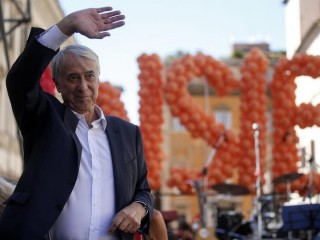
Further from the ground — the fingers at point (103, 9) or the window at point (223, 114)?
the fingers at point (103, 9)

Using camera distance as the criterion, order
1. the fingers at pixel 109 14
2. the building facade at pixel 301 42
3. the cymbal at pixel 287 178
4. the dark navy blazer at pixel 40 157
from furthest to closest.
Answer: the cymbal at pixel 287 178 < the building facade at pixel 301 42 < the fingers at pixel 109 14 < the dark navy blazer at pixel 40 157

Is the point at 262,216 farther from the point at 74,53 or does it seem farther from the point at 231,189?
the point at 74,53

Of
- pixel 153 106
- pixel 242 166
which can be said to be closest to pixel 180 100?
pixel 153 106

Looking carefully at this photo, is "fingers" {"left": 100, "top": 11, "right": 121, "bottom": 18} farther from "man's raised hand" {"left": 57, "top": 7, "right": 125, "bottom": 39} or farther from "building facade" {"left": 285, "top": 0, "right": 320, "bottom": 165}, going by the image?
"building facade" {"left": 285, "top": 0, "right": 320, "bottom": 165}

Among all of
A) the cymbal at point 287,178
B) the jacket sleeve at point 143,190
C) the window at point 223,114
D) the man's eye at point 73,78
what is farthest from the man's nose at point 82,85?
the window at point 223,114

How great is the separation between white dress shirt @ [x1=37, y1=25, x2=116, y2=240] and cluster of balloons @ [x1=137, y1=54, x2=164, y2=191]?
48.6 feet

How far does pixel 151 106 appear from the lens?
1752 cm

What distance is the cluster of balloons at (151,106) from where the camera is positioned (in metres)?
17.4

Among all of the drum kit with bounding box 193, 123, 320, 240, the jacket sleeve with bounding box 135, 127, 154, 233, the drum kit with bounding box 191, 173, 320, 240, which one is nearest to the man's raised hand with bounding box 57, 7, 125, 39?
the jacket sleeve with bounding box 135, 127, 154, 233

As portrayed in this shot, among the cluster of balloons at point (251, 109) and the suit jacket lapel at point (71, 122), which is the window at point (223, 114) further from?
the suit jacket lapel at point (71, 122)

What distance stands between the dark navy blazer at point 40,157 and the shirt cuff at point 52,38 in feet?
0.07

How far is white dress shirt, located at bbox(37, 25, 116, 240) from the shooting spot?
94.4 inches

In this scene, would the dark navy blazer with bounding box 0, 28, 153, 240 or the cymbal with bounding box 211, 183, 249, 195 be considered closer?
the dark navy blazer with bounding box 0, 28, 153, 240

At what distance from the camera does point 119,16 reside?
2432mm
